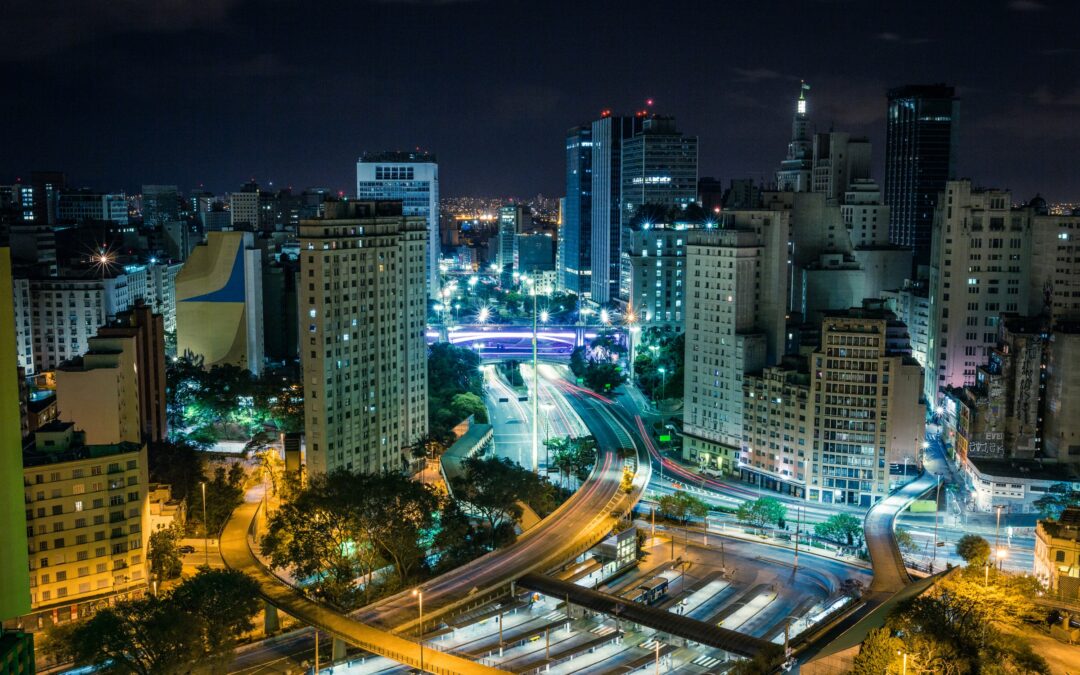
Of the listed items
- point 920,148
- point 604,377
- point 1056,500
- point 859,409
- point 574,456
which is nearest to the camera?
point 1056,500

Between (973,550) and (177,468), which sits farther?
(177,468)

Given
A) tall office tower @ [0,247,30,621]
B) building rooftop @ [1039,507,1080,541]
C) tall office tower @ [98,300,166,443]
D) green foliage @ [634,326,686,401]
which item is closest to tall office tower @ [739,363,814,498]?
green foliage @ [634,326,686,401]

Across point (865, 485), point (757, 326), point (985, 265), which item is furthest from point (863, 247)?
point (865, 485)

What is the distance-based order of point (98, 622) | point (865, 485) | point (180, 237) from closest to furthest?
point (98, 622), point (865, 485), point (180, 237)

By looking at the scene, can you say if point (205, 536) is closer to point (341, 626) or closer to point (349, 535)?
point (349, 535)

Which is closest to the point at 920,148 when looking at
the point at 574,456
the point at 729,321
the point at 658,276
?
the point at 658,276

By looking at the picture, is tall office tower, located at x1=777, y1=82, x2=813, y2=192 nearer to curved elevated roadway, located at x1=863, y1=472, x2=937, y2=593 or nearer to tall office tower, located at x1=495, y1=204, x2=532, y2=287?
curved elevated roadway, located at x1=863, y1=472, x2=937, y2=593

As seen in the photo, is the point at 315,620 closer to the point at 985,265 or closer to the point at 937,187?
the point at 985,265
